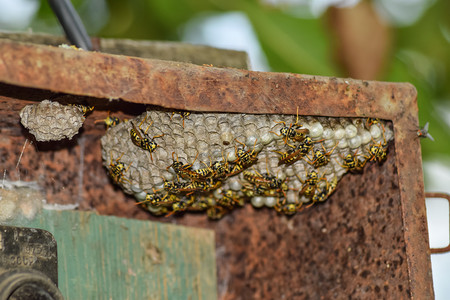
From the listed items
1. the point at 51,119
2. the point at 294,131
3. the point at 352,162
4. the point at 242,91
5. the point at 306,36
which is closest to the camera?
the point at 242,91

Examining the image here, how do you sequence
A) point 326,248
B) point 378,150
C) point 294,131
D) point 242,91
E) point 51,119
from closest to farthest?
point 242,91 < point 51,119 < point 294,131 < point 378,150 < point 326,248

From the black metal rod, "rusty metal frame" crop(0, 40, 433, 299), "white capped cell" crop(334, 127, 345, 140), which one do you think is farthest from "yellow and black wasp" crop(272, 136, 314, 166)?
the black metal rod

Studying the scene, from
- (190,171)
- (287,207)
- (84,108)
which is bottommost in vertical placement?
(287,207)

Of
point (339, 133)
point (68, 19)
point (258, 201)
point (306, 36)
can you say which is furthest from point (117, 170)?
point (306, 36)

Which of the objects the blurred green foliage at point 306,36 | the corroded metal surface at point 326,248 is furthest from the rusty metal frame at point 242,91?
the blurred green foliage at point 306,36

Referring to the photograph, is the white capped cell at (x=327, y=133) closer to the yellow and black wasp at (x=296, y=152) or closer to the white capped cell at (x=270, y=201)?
the yellow and black wasp at (x=296, y=152)

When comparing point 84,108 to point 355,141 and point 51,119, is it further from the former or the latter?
point 355,141
